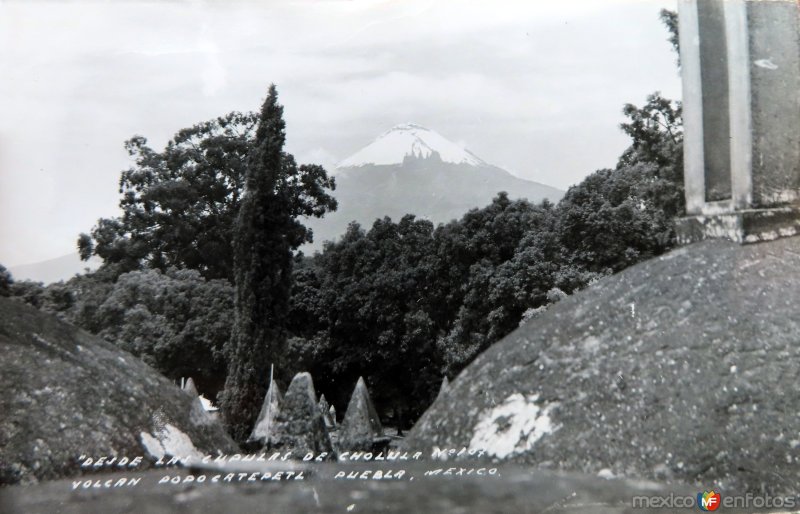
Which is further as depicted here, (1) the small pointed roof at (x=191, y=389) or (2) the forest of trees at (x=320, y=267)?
(2) the forest of trees at (x=320, y=267)

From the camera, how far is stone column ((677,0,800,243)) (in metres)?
3.61

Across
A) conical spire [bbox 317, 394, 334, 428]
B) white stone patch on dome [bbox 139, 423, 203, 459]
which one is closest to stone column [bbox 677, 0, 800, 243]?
white stone patch on dome [bbox 139, 423, 203, 459]

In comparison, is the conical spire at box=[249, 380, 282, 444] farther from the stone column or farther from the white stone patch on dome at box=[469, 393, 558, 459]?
the stone column

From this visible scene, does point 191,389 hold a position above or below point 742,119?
below

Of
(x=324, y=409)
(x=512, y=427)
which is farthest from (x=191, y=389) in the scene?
(x=512, y=427)

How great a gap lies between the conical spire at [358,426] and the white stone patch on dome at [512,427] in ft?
9.54

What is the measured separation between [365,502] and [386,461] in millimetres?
232

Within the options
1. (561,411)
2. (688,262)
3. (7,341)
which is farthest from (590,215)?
(7,341)

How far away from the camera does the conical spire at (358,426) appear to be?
6.01 meters

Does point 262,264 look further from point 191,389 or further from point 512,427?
point 512,427

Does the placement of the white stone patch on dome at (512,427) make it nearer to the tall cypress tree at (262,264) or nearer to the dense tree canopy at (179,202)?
the dense tree canopy at (179,202)

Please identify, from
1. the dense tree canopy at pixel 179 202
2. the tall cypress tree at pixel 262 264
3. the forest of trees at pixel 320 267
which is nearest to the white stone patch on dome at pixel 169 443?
the forest of trees at pixel 320 267

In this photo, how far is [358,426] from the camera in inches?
254

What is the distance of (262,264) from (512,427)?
542 inches
